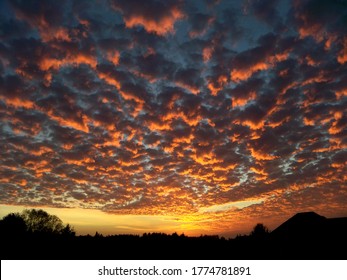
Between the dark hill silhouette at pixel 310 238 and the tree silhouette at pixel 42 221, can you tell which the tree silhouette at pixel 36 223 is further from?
the dark hill silhouette at pixel 310 238

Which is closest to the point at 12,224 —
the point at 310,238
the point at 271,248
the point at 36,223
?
the point at 36,223

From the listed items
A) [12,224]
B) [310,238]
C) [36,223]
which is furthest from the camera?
[36,223]

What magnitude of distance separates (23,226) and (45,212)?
2006 cm

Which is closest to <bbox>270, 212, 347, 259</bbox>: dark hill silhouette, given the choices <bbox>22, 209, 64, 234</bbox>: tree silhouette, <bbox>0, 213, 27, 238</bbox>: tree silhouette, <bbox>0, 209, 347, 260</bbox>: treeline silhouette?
<bbox>0, 209, 347, 260</bbox>: treeline silhouette

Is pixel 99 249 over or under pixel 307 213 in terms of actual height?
under

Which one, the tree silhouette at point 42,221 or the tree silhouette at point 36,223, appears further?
the tree silhouette at point 42,221

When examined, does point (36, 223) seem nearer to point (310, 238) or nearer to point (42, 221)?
point (42, 221)

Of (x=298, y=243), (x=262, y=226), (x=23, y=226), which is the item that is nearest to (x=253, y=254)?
(x=298, y=243)

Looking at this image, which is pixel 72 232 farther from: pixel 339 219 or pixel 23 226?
pixel 339 219

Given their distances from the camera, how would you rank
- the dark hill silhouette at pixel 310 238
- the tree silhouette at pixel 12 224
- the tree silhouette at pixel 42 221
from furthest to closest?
1. the tree silhouette at pixel 42 221
2. the tree silhouette at pixel 12 224
3. the dark hill silhouette at pixel 310 238

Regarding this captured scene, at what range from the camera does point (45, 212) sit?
10375 centimetres

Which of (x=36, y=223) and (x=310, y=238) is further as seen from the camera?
(x=36, y=223)

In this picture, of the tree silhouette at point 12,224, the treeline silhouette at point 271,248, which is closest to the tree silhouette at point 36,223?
the tree silhouette at point 12,224
